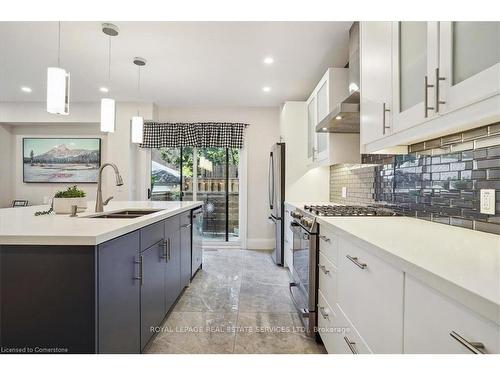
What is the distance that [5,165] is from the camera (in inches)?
194

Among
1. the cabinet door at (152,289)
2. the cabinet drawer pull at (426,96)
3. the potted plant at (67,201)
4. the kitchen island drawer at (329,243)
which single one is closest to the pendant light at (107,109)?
the potted plant at (67,201)

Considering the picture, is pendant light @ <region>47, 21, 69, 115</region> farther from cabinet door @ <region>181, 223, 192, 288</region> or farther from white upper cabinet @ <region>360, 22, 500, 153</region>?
white upper cabinet @ <region>360, 22, 500, 153</region>

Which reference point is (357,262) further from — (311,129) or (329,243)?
(311,129)

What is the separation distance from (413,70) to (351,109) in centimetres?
65

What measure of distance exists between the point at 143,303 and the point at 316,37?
8.61ft

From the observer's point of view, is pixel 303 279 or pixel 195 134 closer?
pixel 303 279

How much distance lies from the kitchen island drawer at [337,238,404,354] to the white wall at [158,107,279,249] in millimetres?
3355

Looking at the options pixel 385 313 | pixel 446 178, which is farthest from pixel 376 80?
pixel 385 313

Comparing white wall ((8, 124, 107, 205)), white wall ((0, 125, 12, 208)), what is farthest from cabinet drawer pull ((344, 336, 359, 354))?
white wall ((0, 125, 12, 208))

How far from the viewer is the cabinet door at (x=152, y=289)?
154 cm

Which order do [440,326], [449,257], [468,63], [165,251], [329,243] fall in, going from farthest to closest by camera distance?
1. [165,251]
2. [329,243]
3. [468,63]
4. [449,257]
5. [440,326]
